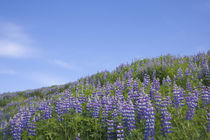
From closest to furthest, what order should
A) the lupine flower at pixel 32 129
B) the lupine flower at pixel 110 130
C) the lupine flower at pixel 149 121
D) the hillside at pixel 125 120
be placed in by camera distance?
1. the lupine flower at pixel 149 121
2. the hillside at pixel 125 120
3. the lupine flower at pixel 110 130
4. the lupine flower at pixel 32 129

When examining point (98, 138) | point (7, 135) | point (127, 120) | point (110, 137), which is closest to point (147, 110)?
point (127, 120)

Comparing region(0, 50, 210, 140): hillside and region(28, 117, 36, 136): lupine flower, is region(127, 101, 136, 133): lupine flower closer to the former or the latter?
region(0, 50, 210, 140): hillside

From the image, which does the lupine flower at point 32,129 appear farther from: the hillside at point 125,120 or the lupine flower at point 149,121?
the lupine flower at point 149,121

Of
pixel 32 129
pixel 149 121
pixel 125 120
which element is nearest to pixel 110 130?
pixel 125 120

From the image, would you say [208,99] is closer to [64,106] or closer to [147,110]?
[147,110]

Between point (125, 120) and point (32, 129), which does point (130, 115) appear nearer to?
point (125, 120)

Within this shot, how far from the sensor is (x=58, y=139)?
6316 millimetres

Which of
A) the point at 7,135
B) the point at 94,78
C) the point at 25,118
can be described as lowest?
the point at 7,135

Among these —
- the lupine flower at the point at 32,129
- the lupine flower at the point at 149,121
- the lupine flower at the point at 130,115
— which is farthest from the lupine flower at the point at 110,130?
the lupine flower at the point at 32,129

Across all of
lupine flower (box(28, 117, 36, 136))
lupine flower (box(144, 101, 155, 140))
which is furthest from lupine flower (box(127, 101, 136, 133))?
lupine flower (box(28, 117, 36, 136))

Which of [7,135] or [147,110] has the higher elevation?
[147,110]

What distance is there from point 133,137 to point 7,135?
4.65 metres

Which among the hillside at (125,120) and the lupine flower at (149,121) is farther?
the hillside at (125,120)

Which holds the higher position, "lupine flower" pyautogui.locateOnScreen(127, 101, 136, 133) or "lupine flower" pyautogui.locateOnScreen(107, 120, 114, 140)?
"lupine flower" pyautogui.locateOnScreen(127, 101, 136, 133)
